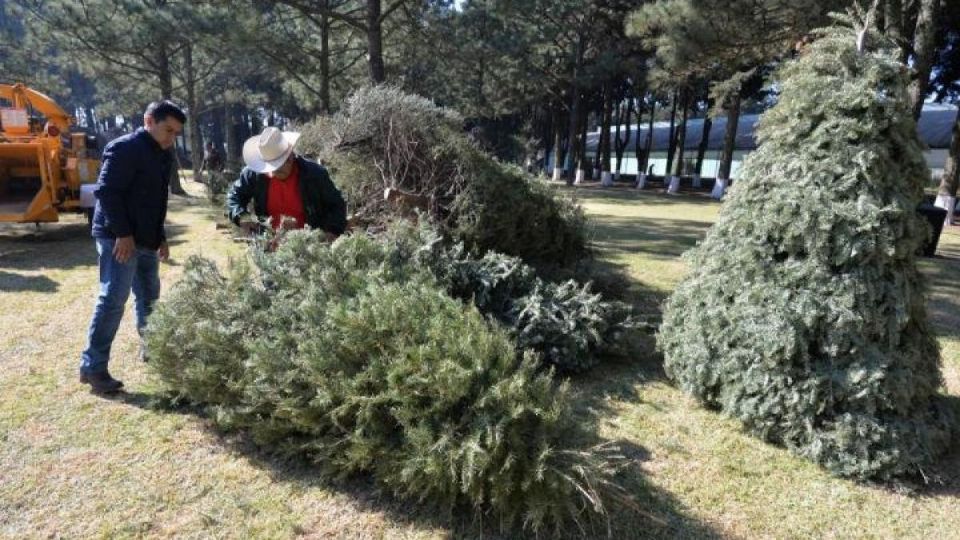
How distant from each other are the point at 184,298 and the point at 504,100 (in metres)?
29.5

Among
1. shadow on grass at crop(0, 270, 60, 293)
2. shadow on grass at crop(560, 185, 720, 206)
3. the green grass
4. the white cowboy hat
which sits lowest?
the green grass

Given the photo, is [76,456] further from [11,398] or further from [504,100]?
[504,100]

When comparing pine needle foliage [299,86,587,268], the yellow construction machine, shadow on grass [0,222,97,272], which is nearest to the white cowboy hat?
pine needle foliage [299,86,587,268]

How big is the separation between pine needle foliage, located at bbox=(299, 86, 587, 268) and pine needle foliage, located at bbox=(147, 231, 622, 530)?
2544mm

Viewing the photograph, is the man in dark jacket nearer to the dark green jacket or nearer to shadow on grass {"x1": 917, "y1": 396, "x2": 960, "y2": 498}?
the dark green jacket

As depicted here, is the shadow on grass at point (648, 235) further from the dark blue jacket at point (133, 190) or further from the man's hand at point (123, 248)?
the man's hand at point (123, 248)

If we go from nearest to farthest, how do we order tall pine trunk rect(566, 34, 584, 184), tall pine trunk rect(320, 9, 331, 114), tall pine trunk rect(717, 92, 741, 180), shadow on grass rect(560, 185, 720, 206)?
tall pine trunk rect(320, 9, 331, 114)
shadow on grass rect(560, 185, 720, 206)
tall pine trunk rect(717, 92, 741, 180)
tall pine trunk rect(566, 34, 584, 184)

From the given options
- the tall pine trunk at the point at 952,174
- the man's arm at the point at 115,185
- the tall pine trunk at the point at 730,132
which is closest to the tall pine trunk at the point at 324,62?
the man's arm at the point at 115,185

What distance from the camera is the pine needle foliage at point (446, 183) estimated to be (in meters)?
6.15

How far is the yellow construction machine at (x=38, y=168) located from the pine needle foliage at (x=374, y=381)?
6.82m

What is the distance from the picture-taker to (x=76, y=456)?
313 cm

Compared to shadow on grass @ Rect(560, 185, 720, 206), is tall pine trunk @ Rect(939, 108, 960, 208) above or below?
above

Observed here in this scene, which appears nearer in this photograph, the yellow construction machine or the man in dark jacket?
the man in dark jacket

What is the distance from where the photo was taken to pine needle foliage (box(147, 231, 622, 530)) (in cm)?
244
